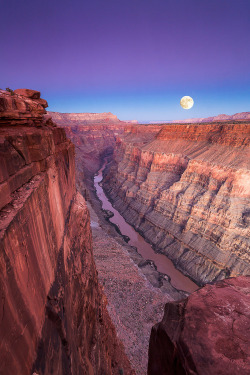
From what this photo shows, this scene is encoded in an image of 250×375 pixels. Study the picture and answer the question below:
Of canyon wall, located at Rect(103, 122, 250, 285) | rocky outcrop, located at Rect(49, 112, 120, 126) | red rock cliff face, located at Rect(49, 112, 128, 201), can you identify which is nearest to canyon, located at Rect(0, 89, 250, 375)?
canyon wall, located at Rect(103, 122, 250, 285)

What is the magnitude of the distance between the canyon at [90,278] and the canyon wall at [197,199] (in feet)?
0.50

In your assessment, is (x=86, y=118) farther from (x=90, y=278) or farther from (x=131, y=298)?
(x=90, y=278)

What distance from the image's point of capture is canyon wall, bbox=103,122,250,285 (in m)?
20.5

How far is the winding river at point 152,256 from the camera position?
20.5 meters

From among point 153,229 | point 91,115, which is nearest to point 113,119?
point 91,115

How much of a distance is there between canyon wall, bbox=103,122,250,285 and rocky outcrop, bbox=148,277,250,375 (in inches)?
762

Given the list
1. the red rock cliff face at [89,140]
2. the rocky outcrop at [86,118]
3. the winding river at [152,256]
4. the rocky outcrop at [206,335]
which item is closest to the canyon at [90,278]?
the rocky outcrop at [206,335]

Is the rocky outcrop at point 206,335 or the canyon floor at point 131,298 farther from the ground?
the rocky outcrop at point 206,335

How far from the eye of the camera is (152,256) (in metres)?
24.9

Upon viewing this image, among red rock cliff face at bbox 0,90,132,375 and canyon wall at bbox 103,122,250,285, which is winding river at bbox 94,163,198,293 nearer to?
canyon wall at bbox 103,122,250,285

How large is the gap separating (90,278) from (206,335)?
673 cm

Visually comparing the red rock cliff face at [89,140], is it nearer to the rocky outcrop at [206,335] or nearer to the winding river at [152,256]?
the winding river at [152,256]

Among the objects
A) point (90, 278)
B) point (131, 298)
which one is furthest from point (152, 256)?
point (90, 278)

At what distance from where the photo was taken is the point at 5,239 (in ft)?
8.27
